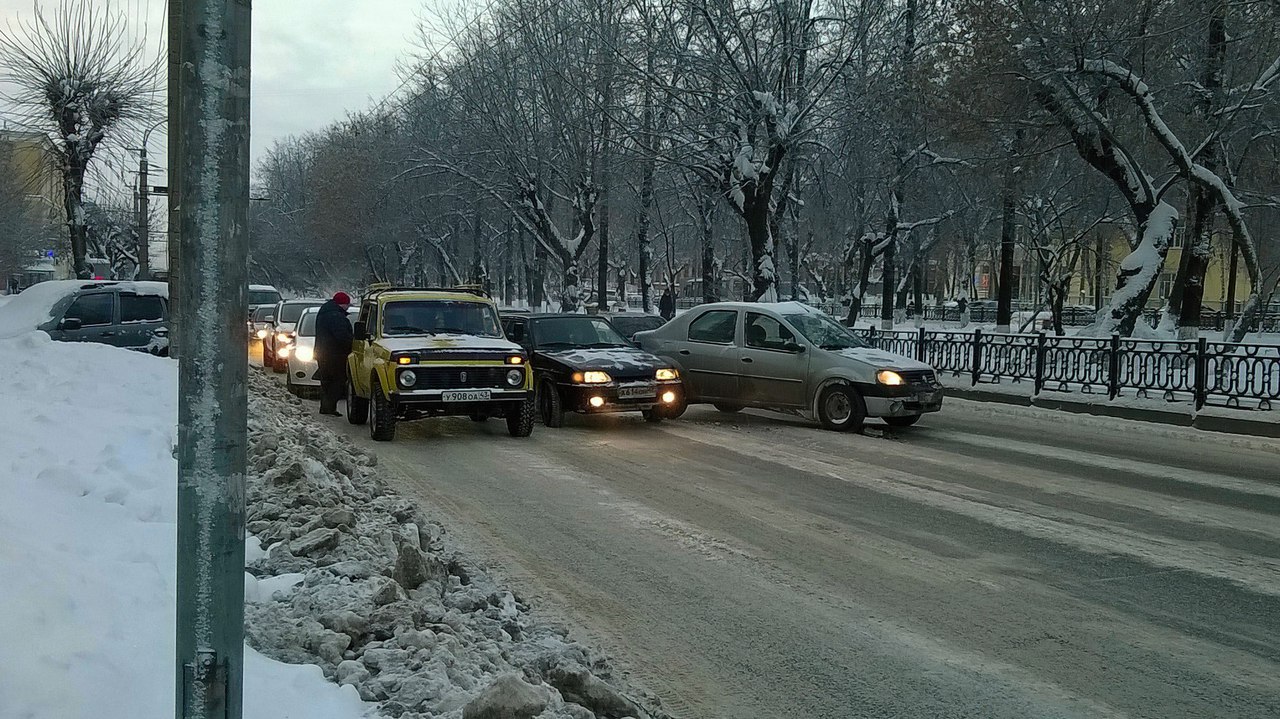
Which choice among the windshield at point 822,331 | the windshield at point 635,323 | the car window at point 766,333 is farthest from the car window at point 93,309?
the windshield at point 822,331

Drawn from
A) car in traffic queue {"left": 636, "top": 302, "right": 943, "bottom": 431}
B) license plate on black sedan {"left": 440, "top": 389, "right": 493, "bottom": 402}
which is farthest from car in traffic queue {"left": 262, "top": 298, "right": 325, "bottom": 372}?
license plate on black sedan {"left": 440, "top": 389, "right": 493, "bottom": 402}

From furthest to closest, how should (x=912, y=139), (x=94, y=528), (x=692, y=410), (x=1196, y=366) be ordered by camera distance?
(x=912, y=139)
(x=692, y=410)
(x=1196, y=366)
(x=94, y=528)

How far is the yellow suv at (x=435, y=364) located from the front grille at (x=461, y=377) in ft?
0.04

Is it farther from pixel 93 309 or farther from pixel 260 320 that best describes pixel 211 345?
pixel 260 320

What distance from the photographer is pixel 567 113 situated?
32406 millimetres

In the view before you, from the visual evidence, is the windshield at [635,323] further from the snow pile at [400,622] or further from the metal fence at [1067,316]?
the metal fence at [1067,316]

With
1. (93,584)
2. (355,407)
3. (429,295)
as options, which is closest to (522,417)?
(429,295)

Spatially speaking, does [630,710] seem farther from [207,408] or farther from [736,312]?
[736,312]

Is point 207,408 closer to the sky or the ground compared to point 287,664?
closer to the sky

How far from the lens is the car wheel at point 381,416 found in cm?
1245

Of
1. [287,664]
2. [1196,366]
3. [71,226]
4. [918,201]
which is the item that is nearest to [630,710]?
[287,664]

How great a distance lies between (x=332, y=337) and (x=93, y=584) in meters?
10.6

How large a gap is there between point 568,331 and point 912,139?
19168 mm

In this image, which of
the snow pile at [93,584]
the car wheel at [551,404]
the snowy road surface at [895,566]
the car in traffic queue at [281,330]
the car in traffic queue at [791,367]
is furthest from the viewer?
the car in traffic queue at [281,330]
